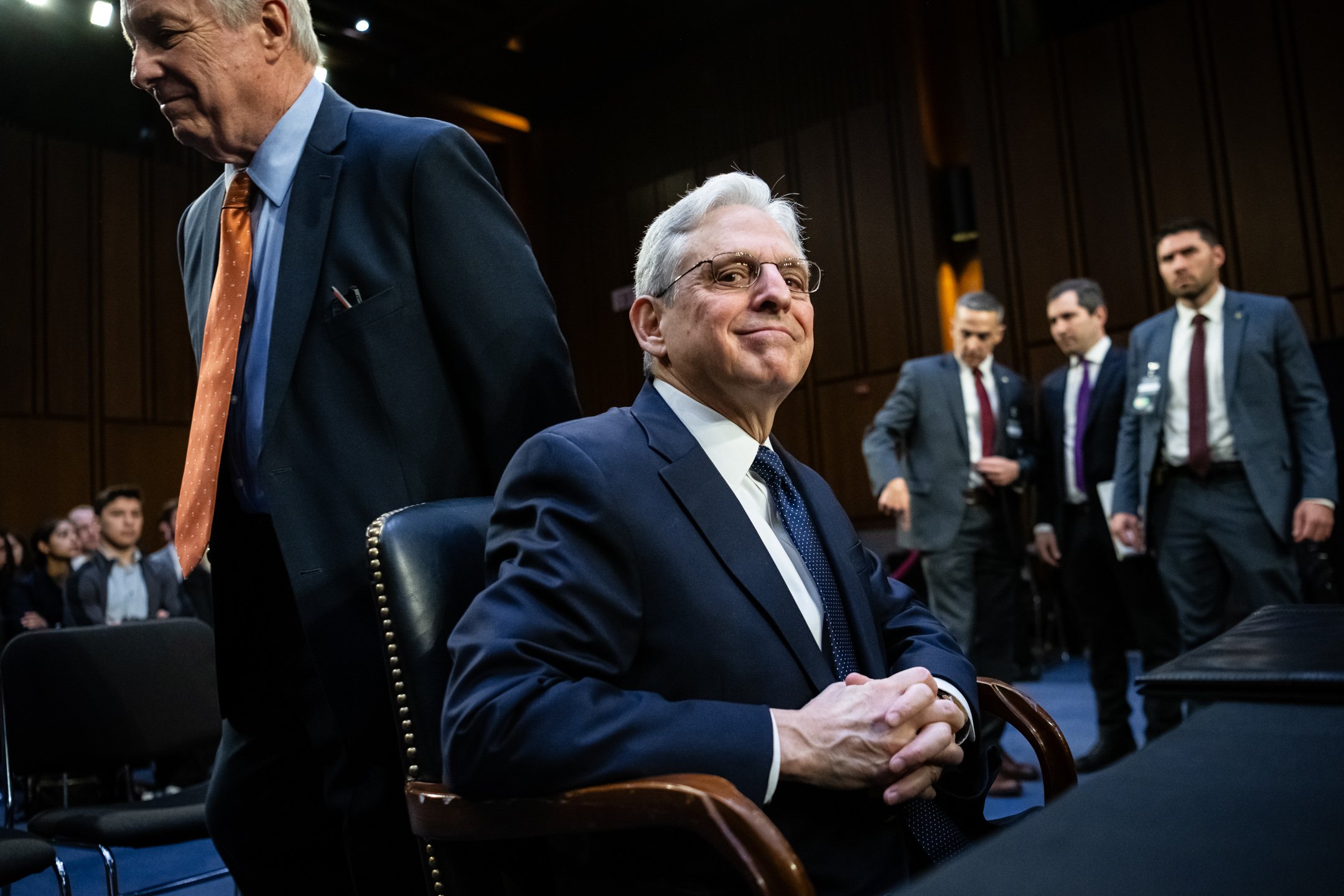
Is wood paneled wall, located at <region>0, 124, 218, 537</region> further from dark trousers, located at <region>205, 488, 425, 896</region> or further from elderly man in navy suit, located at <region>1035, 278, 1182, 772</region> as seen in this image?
dark trousers, located at <region>205, 488, 425, 896</region>

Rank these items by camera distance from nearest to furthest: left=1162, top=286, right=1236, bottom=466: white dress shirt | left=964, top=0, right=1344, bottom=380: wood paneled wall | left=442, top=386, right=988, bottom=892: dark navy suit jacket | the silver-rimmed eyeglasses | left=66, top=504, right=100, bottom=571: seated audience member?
1. left=442, top=386, right=988, bottom=892: dark navy suit jacket
2. the silver-rimmed eyeglasses
3. left=1162, top=286, right=1236, bottom=466: white dress shirt
4. left=66, top=504, right=100, bottom=571: seated audience member
5. left=964, top=0, right=1344, bottom=380: wood paneled wall

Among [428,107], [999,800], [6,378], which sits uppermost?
[428,107]

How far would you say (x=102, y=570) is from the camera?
5488 millimetres

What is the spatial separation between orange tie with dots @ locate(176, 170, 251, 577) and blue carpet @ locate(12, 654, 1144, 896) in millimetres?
2028

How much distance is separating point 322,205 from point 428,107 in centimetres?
977

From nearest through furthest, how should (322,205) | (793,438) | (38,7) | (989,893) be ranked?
(989,893) → (322,205) → (38,7) → (793,438)

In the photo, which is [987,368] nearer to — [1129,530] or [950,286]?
[1129,530]

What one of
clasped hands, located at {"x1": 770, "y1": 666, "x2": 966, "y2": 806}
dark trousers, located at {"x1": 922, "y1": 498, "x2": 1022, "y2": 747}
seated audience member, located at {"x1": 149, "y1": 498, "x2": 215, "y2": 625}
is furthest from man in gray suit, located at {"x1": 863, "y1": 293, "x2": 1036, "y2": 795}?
seated audience member, located at {"x1": 149, "y1": 498, "x2": 215, "y2": 625}

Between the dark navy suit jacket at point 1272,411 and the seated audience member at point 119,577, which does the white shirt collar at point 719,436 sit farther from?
the seated audience member at point 119,577

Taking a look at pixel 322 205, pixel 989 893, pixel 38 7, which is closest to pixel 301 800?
pixel 322 205

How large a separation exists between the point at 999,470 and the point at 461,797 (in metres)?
3.15

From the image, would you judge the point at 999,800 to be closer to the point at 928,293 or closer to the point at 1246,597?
the point at 1246,597

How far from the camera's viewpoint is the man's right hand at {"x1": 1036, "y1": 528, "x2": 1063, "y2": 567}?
14.0ft

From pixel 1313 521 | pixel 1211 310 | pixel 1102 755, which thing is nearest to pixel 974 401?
pixel 1211 310
